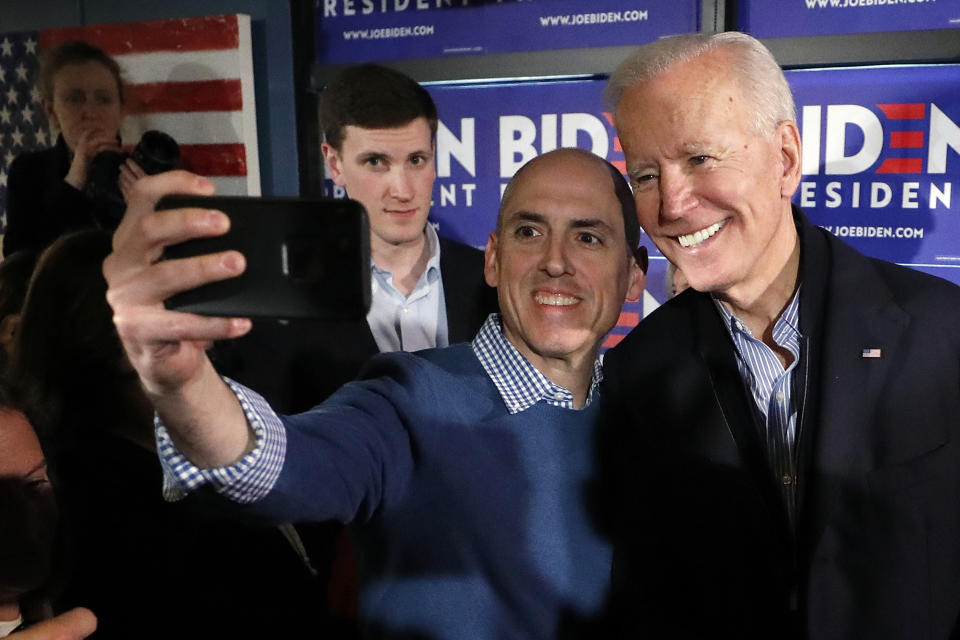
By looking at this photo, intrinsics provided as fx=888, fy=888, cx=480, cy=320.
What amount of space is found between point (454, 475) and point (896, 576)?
636 mm

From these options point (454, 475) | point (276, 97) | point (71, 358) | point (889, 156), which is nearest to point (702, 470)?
point (454, 475)

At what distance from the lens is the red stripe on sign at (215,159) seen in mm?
3428

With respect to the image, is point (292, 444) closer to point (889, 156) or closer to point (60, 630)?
point (60, 630)

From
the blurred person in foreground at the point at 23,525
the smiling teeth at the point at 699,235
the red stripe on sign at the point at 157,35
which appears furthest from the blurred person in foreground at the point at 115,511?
the red stripe on sign at the point at 157,35

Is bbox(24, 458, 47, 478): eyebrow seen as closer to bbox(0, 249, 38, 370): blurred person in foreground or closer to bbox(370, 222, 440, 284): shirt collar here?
bbox(0, 249, 38, 370): blurred person in foreground

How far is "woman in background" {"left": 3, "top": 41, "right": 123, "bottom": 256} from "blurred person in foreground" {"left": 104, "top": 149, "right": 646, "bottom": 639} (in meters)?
2.04

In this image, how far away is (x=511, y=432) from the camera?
1.32 metres

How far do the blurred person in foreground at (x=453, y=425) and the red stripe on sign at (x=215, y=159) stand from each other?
209 cm

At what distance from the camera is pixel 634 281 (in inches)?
63.4

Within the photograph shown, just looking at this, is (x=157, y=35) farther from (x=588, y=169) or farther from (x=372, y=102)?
(x=588, y=169)

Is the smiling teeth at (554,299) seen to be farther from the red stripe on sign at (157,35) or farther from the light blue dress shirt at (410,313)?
the red stripe on sign at (157,35)

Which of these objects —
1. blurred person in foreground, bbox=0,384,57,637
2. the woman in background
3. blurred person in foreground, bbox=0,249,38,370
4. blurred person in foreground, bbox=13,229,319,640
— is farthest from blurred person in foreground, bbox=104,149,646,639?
the woman in background

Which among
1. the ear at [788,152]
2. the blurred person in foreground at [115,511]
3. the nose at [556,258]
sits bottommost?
the blurred person in foreground at [115,511]

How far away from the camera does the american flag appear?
338 centimetres
